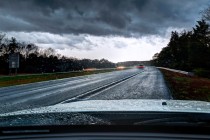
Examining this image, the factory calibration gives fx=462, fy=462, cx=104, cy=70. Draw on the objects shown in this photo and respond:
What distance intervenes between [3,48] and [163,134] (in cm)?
12248

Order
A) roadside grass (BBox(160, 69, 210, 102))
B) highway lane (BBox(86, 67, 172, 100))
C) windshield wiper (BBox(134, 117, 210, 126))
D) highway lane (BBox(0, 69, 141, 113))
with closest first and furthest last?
1. windshield wiper (BBox(134, 117, 210, 126))
2. highway lane (BBox(0, 69, 141, 113))
3. roadside grass (BBox(160, 69, 210, 102))
4. highway lane (BBox(86, 67, 172, 100))

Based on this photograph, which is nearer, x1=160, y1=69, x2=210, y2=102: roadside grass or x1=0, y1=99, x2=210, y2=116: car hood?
x1=0, y1=99, x2=210, y2=116: car hood

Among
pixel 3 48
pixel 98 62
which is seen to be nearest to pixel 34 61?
pixel 3 48

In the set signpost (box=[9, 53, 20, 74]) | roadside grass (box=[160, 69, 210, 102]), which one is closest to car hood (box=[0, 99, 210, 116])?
roadside grass (box=[160, 69, 210, 102])

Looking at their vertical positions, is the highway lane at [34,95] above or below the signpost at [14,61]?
below

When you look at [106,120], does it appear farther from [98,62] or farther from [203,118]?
[98,62]

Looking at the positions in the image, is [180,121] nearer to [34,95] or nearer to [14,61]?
[34,95]

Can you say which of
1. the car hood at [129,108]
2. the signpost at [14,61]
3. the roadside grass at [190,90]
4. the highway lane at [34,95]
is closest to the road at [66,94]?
the highway lane at [34,95]

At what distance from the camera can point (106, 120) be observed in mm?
2900

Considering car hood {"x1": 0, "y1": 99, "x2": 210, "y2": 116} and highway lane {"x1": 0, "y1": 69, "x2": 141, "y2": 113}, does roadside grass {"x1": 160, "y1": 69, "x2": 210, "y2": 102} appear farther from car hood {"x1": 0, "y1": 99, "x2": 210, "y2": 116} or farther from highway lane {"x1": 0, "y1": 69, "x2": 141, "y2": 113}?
car hood {"x1": 0, "y1": 99, "x2": 210, "y2": 116}

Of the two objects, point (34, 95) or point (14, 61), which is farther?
point (14, 61)

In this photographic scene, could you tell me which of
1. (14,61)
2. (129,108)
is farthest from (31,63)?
(129,108)

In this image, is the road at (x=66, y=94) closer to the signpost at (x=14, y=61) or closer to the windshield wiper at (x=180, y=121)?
the windshield wiper at (x=180, y=121)

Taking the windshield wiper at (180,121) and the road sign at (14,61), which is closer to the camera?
the windshield wiper at (180,121)
